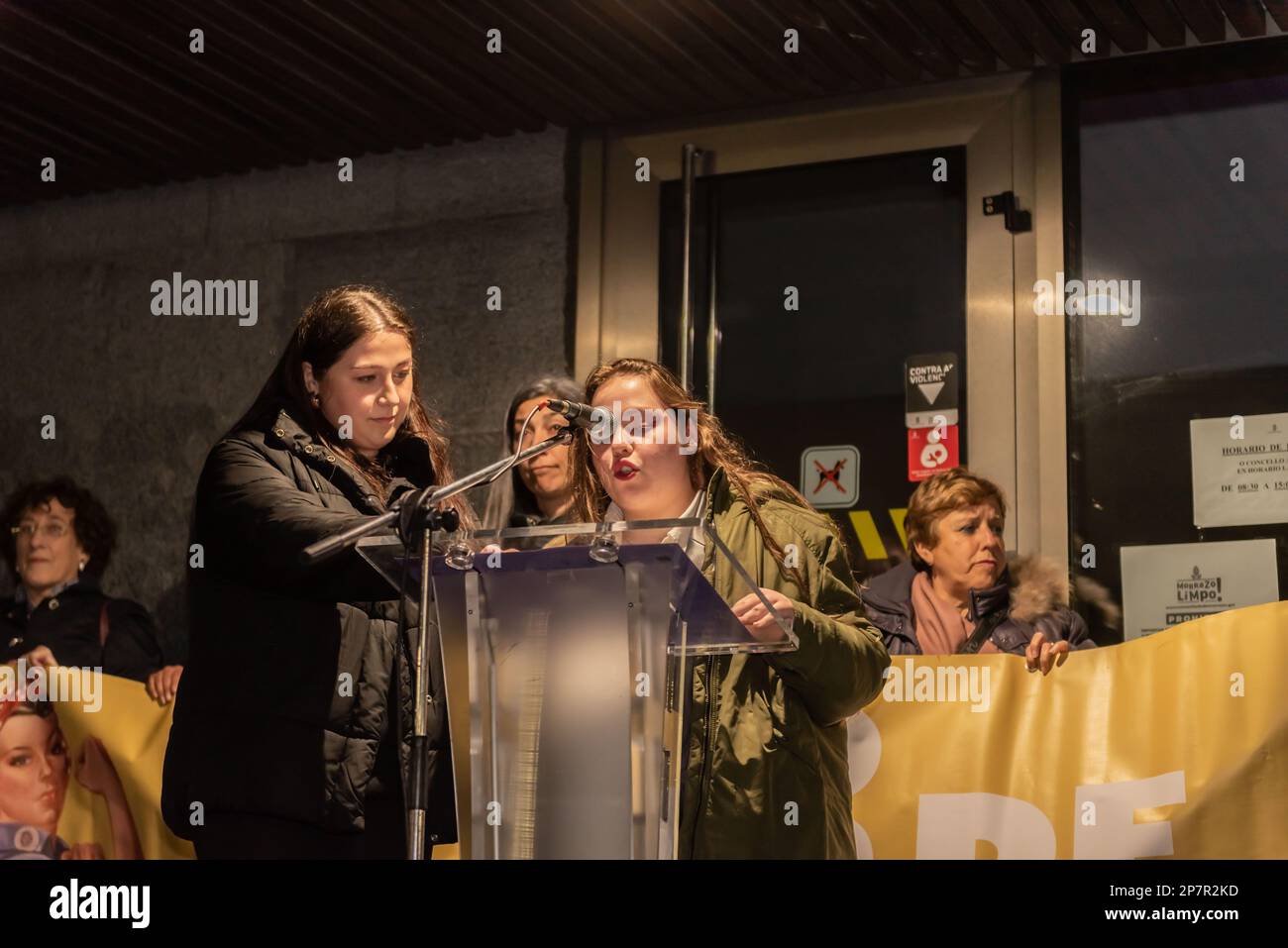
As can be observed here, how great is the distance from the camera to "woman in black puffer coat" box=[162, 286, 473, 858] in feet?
9.20

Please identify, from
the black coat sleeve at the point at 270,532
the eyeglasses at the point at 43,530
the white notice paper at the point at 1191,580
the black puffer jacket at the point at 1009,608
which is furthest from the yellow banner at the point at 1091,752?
the eyeglasses at the point at 43,530

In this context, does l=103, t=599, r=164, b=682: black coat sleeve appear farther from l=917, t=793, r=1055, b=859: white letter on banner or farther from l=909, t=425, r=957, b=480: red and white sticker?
l=909, t=425, r=957, b=480: red and white sticker

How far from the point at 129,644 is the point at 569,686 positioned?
3533mm

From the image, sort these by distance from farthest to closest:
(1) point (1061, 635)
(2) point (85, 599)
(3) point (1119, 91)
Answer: (3) point (1119, 91), (2) point (85, 599), (1) point (1061, 635)

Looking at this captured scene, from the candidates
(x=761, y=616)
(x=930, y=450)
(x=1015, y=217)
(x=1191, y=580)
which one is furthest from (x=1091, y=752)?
(x=1015, y=217)

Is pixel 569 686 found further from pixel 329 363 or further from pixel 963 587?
pixel 963 587

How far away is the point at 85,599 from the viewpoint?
5660mm

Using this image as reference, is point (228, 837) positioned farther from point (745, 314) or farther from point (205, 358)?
point (205, 358)

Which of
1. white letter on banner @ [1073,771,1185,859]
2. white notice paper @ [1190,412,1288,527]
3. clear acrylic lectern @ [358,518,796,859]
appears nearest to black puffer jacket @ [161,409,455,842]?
clear acrylic lectern @ [358,518,796,859]

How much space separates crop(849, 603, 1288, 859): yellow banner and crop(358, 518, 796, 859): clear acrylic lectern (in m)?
2.25

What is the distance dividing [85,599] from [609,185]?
267cm

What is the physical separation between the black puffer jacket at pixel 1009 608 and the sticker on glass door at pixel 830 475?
1.02 metres

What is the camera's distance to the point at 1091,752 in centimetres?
450
